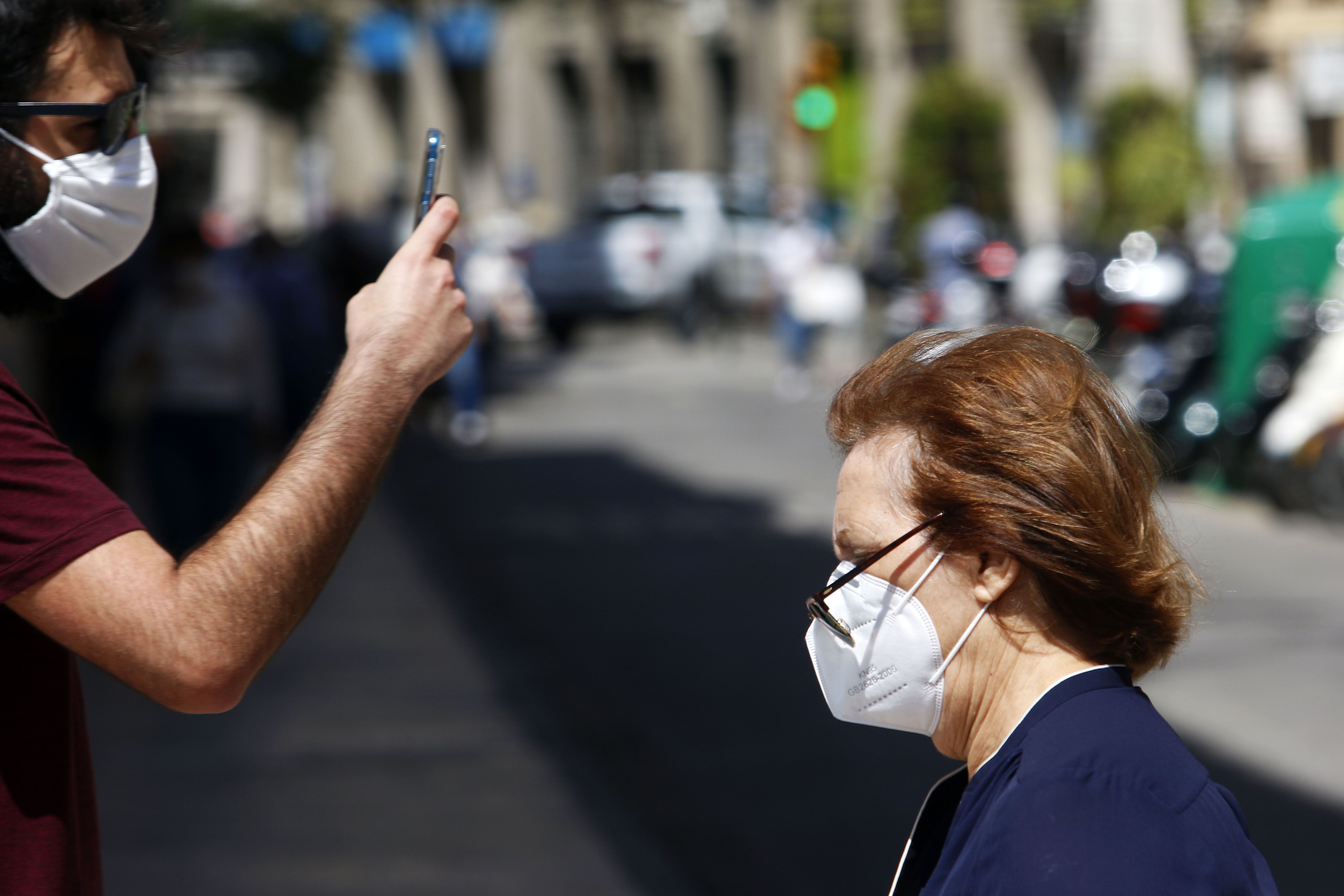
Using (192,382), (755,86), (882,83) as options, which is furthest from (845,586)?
(755,86)

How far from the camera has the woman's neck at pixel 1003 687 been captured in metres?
1.70

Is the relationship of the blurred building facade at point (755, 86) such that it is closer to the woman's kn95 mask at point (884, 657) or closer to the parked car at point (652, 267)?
the parked car at point (652, 267)

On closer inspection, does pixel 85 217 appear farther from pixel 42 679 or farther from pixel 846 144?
pixel 846 144

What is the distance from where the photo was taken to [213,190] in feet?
172

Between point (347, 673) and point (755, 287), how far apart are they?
1882 cm

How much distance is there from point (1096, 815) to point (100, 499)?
1.01 meters

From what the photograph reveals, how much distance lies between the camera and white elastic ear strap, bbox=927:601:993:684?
5.67 feet

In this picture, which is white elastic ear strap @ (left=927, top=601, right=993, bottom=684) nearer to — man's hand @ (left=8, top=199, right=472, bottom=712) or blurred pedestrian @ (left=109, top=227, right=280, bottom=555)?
man's hand @ (left=8, top=199, right=472, bottom=712)

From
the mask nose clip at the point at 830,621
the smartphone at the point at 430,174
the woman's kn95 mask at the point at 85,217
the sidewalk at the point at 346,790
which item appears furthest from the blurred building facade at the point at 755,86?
the mask nose clip at the point at 830,621

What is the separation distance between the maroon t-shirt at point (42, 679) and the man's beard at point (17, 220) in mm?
328

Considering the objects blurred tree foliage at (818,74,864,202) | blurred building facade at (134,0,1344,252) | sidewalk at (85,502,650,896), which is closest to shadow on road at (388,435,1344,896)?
sidewalk at (85,502,650,896)

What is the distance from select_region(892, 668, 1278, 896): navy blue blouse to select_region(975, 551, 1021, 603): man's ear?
0.11 m

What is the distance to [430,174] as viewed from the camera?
191 cm

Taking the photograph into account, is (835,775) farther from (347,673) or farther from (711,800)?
(347,673)
